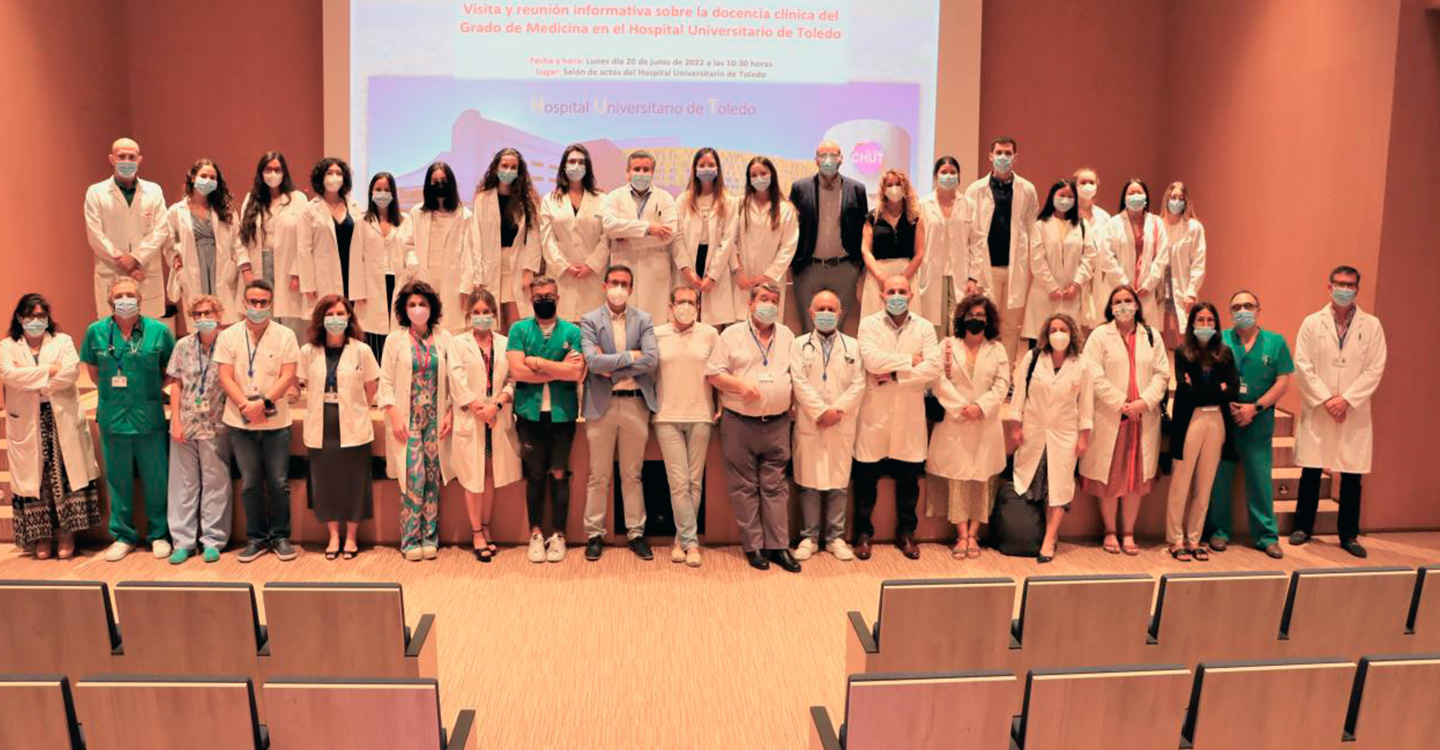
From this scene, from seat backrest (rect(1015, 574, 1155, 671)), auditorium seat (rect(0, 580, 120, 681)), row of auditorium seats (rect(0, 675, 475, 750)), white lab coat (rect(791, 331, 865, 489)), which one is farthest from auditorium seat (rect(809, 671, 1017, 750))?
white lab coat (rect(791, 331, 865, 489))

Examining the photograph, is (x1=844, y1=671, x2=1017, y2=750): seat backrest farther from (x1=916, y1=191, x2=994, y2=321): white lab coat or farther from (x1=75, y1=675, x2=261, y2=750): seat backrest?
(x1=916, y1=191, x2=994, y2=321): white lab coat

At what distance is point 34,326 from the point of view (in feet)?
19.3

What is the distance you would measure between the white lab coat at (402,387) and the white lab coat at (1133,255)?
4046 millimetres

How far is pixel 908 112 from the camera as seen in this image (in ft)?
29.3

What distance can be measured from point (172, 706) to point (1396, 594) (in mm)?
3814

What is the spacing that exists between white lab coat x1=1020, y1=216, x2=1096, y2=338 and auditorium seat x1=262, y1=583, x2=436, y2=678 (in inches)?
184

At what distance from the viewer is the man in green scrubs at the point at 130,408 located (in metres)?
5.95

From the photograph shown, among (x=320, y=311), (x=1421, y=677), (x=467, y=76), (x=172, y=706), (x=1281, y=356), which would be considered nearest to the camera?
(x=172, y=706)

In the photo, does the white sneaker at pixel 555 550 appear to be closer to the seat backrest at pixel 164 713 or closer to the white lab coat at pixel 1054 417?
the white lab coat at pixel 1054 417

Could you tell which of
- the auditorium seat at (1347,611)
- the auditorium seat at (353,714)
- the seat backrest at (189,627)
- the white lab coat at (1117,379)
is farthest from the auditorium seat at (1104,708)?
the white lab coat at (1117,379)

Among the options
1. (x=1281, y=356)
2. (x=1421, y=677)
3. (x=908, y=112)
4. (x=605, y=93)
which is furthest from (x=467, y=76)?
(x=1421, y=677)

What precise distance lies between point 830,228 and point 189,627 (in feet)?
14.0

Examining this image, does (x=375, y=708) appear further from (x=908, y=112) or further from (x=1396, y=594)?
(x=908, y=112)

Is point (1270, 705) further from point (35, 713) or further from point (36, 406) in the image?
point (36, 406)
